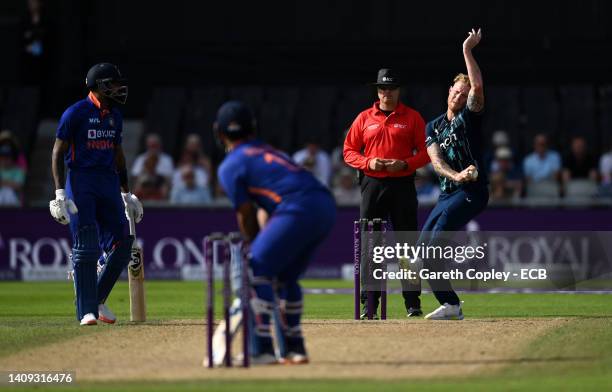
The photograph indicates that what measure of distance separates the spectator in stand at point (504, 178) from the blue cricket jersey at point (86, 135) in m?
10.3

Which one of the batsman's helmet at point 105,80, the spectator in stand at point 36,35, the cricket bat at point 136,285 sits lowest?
the cricket bat at point 136,285

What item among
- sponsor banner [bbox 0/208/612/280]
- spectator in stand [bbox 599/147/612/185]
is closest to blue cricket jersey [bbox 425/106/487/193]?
sponsor banner [bbox 0/208/612/280]

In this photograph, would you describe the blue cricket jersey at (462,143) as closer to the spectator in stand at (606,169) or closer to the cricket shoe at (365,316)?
the cricket shoe at (365,316)

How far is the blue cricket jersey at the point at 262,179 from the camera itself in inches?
375

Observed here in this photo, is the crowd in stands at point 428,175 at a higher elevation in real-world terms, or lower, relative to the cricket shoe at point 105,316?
higher

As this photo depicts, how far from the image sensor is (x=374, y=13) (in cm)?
2481

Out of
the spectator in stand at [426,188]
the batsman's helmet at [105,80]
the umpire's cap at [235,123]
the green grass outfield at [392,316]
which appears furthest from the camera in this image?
the spectator in stand at [426,188]

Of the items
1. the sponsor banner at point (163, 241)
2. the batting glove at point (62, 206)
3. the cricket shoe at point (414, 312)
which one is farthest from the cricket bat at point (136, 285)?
the sponsor banner at point (163, 241)

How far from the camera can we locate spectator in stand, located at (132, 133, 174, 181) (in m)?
22.7

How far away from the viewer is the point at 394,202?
1318cm

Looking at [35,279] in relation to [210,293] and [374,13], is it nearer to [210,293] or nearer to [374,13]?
[374,13]

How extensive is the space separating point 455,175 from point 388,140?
0.89 m

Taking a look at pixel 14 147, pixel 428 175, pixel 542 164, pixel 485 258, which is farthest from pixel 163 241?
pixel 485 258

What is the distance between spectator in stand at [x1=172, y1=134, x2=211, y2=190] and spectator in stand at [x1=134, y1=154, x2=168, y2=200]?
19 cm
